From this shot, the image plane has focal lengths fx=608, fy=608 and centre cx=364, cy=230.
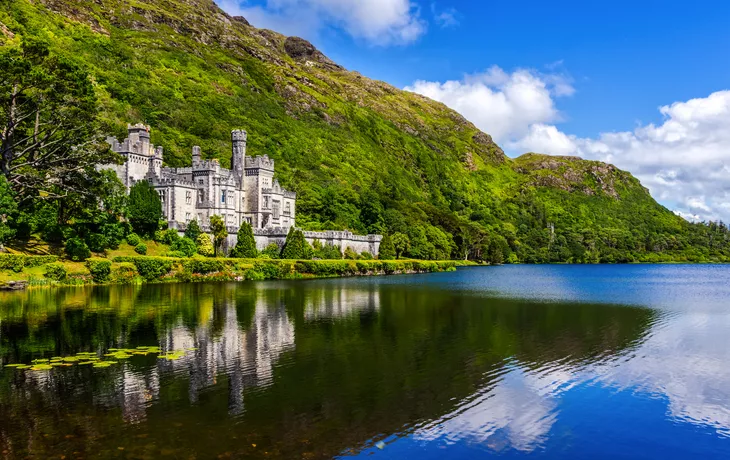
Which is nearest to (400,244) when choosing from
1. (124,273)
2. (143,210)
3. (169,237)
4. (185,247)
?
(185,247)

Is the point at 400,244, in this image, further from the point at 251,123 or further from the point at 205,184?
the point at 251,123

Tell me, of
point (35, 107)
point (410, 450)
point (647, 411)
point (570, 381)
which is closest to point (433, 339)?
point (570, 381)

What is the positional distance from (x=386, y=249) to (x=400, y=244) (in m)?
4.27

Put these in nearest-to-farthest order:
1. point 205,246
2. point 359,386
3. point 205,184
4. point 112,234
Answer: point 359,386 < point 112,234 < point 205,246 < point 205,184

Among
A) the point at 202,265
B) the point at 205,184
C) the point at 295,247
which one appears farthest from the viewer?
the point at 205,184

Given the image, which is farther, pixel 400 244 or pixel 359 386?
pixel 400 244

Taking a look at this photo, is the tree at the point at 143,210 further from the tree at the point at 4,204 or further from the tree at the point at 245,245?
the tree at the point at 4,204

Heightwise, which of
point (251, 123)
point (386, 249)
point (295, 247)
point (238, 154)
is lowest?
point (386, 249)

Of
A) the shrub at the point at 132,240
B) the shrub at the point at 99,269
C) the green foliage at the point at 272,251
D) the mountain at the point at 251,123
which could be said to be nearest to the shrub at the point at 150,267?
the shrub at the point at 99,269

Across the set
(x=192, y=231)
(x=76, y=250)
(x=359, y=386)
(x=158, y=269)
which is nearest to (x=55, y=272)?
(x=76, y=250)

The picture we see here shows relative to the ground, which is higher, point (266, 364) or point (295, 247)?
point (295, 247)

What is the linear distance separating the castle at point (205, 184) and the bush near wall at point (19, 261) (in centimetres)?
2380

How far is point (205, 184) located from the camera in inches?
3361

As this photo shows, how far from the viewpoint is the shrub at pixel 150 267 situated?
5788 cm
